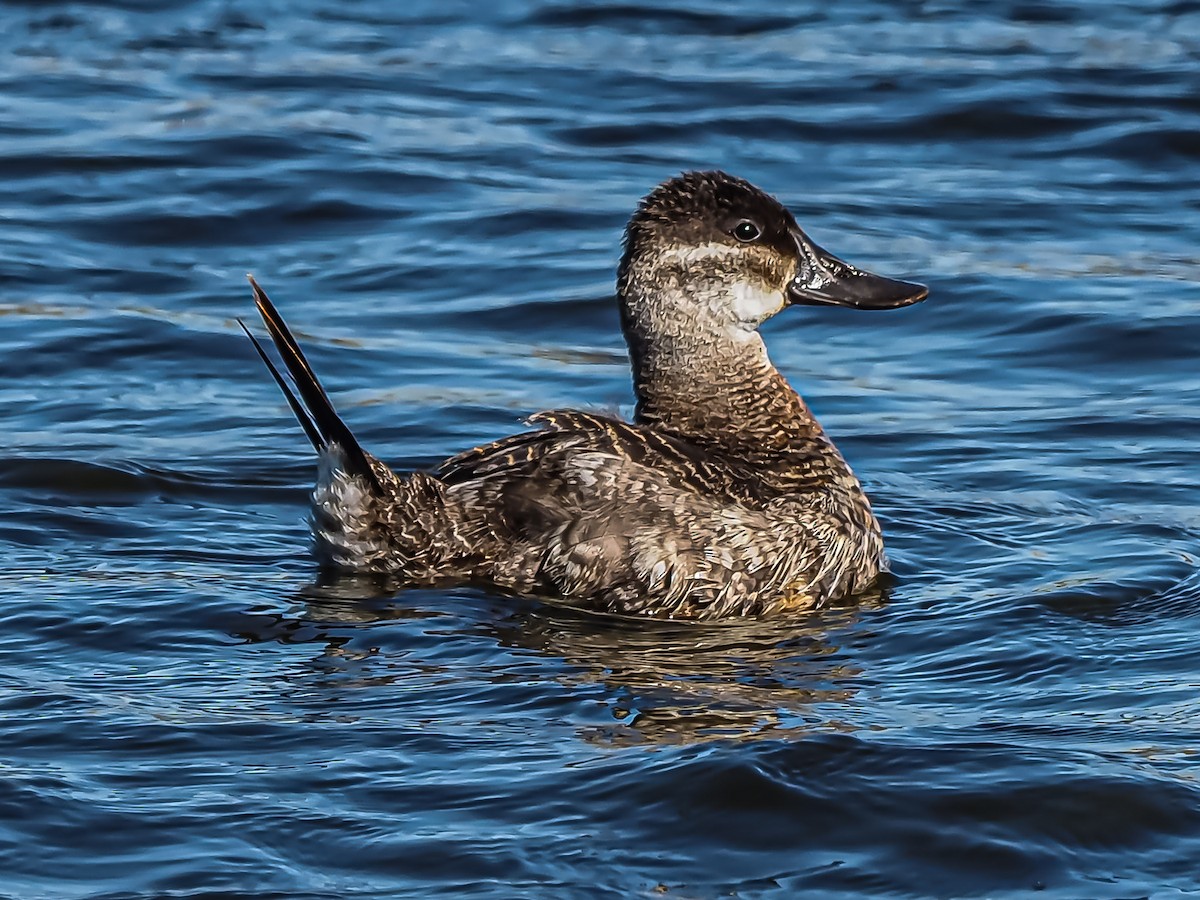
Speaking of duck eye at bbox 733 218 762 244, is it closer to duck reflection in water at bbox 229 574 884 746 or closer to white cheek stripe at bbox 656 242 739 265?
white cheek stripe at bbox 656 242 739 265

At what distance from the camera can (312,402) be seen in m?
6.73

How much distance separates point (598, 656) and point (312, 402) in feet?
3.53

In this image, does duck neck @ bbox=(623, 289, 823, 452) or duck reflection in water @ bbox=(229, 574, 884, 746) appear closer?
duck reflection in water @ bbox=(229, 574, 884, 746)

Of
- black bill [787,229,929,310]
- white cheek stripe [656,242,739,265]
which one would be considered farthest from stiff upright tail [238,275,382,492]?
black bill [787,229,929,310]

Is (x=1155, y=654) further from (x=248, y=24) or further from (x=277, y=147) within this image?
(x=248, y=24)

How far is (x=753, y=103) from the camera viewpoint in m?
14.4

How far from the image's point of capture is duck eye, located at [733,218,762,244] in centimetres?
770

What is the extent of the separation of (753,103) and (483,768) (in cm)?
913

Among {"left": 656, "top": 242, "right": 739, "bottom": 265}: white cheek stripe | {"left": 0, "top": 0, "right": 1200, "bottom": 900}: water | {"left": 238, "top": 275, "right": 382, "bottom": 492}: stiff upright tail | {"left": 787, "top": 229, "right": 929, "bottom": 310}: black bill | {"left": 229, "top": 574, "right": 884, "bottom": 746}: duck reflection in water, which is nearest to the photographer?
{"left": 0, "top": 0, "right": 1200, "bottom": 900}: water

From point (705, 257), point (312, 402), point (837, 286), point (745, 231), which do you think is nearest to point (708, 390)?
point (705, 257)

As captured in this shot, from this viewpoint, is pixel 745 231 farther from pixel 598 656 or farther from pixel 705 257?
pixel 598 656

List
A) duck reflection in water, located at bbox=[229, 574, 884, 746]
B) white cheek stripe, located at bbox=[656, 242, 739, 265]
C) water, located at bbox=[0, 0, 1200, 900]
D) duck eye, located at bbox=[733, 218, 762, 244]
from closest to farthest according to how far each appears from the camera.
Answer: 1. water, located at bbox=[0, 0, 1200, 900]
2. duck reflection in water, located at bbox=[229, 574, 884, 746]
3. white cheek stripe, located at bbox=[656, 242, 739, 265]
4. duck eye, located at bbox=[733, 218, 762, 244]

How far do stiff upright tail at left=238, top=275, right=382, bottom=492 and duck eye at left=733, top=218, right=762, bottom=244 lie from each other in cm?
153

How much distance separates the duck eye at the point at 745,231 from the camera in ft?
25.3
